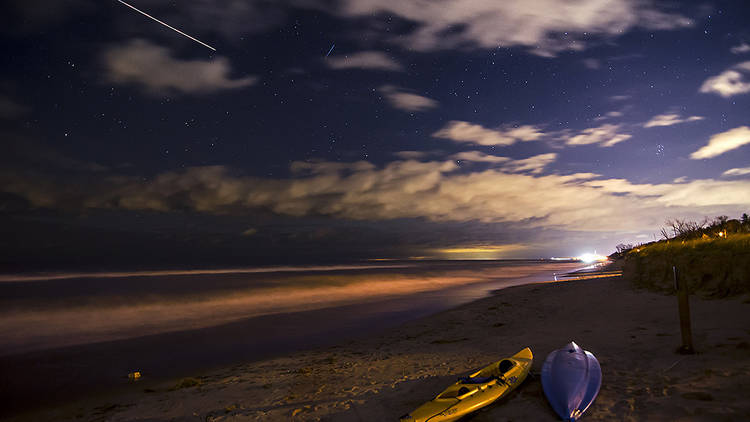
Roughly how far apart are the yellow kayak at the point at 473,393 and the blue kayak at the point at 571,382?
482mm

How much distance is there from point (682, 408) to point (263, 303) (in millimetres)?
20291

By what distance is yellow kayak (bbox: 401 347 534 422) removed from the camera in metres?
4.91

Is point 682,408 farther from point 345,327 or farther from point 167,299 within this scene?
point 167,299

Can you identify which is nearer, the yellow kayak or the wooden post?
the yellow kayak

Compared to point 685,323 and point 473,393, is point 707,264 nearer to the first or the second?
point 685,323

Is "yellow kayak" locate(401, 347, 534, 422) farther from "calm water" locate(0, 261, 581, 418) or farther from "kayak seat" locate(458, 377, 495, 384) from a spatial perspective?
"calm water" locate(0, 261, 581, 418)

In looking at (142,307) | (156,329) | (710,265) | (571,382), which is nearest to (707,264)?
(710,265)

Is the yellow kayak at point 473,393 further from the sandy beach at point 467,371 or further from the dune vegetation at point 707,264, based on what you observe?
the dune vegetation at point 707,264

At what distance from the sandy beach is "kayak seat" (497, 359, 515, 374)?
376 mm

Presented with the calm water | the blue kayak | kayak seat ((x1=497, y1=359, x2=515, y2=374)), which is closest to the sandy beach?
the blue kayak

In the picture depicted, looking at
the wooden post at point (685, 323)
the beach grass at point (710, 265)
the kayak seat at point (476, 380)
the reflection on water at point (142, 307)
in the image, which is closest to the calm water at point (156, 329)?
the reflection on water at point (142, 307)

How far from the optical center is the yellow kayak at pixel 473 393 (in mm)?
4910

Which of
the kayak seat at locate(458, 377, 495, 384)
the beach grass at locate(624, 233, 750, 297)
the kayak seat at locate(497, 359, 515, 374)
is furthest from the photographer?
the beach grass at locate(624, 233, 750, 297)

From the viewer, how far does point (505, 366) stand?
242 inches
